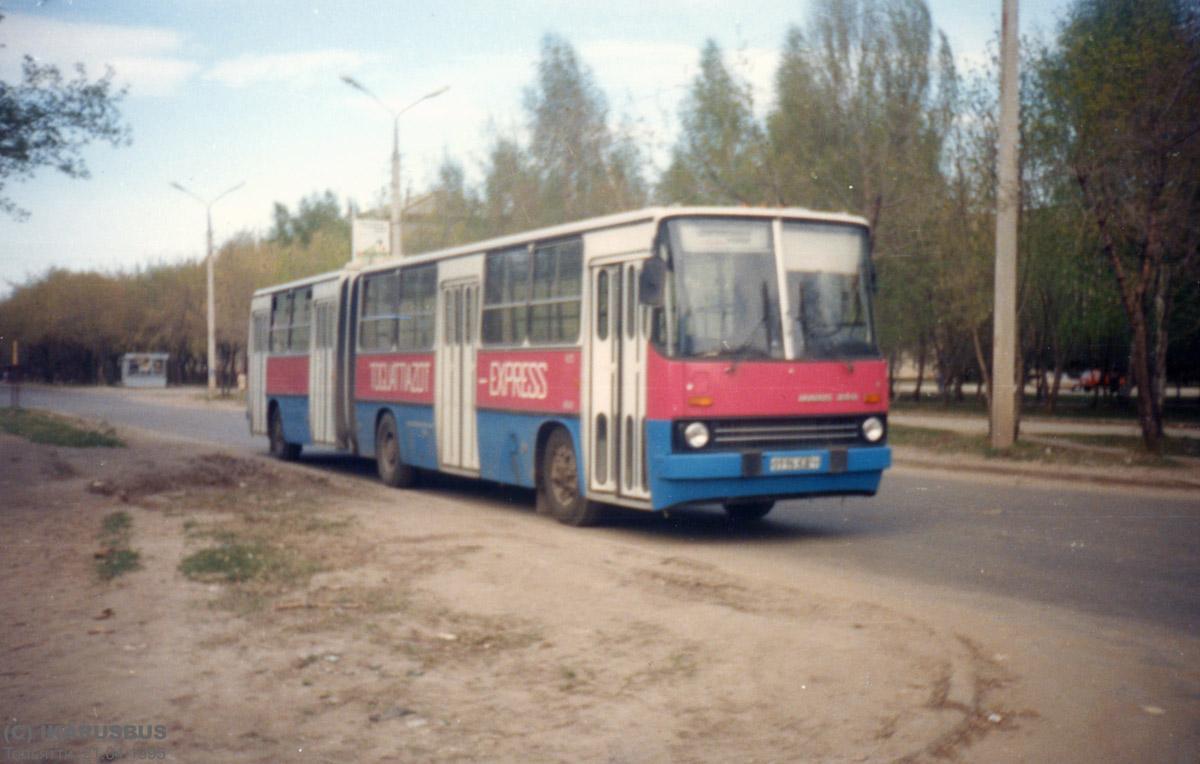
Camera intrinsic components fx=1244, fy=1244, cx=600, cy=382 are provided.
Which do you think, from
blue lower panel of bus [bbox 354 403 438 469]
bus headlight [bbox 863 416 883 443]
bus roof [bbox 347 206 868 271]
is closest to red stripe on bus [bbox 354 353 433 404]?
blue lower panel of bus [bbox 354 403 438 469]

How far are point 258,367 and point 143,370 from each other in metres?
66.5

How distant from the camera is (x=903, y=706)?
557cm

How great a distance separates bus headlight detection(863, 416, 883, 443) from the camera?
11.4 metres

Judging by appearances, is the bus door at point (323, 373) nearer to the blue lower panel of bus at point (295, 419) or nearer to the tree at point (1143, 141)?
the blue lower panel of bus at point (295, 419)

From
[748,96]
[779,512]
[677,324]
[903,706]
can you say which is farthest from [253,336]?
[903,706]

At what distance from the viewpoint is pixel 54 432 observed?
25.5 m

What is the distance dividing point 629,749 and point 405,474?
39.8 feet

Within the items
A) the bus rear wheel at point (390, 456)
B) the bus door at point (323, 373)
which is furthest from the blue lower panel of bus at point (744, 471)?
the bus door at point (323, 373)

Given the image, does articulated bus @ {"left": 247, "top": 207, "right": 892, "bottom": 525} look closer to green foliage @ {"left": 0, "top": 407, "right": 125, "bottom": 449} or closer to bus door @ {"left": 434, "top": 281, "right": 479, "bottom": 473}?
bus door @ {"left": 434, "top": 281, "right": 479, "bottom": 473}

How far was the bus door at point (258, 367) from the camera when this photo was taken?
2300 centimetres

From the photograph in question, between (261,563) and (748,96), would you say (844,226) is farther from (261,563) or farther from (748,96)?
(748,96)

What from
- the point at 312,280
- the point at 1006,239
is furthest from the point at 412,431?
the point at 1006,239

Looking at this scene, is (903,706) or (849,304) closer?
(903,706)

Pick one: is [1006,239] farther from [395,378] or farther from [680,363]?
[680,363]
